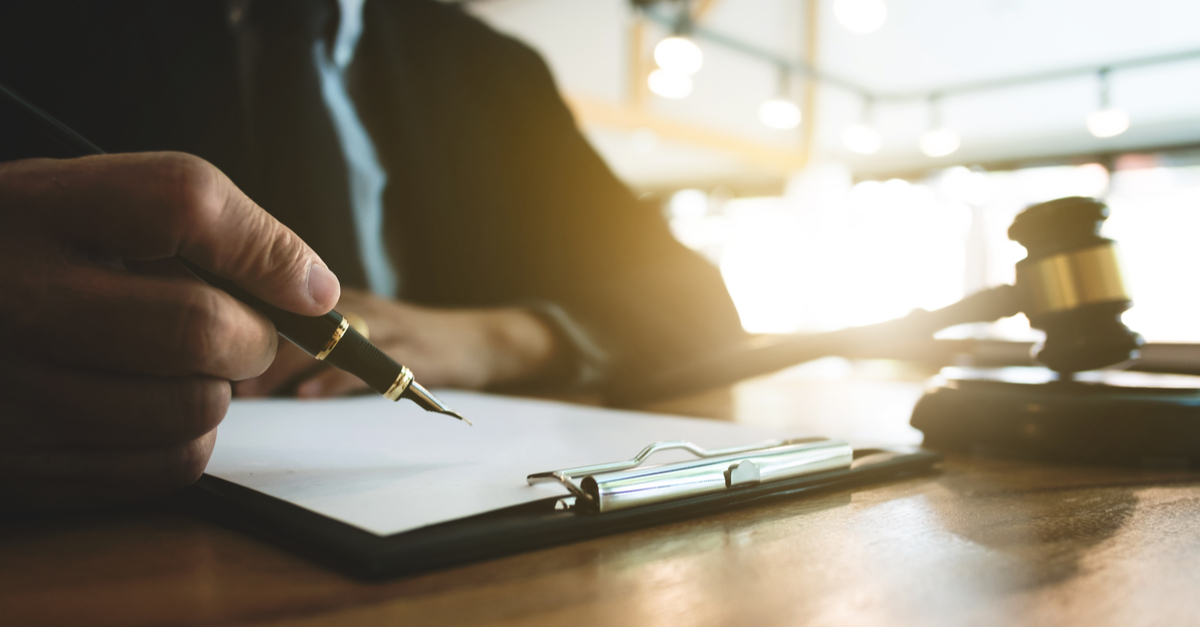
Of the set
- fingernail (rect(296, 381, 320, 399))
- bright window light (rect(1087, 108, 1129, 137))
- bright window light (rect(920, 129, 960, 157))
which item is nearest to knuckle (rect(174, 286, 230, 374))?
fingernail (rect(296, 381, 320, 399))

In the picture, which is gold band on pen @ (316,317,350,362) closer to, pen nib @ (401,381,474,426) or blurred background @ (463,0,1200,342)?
pen nib @ (401,381,474,426)

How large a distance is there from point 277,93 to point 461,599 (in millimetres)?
717

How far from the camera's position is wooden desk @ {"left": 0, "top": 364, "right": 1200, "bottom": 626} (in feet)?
0.56

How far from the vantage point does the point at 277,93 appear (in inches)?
29.6

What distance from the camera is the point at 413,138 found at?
3.10 ft

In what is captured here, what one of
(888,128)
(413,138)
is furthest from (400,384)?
(888,128)

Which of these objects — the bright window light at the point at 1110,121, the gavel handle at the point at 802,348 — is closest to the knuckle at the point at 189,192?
the gavel handle at the point at 802,348

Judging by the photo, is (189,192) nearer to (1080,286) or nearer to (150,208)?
(150,208)

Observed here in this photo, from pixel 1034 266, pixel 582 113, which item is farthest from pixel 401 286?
pixel 582 113

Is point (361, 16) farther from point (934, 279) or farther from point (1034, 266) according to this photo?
point (934, 279)

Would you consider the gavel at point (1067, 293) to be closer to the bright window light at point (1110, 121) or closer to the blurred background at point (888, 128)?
the blurred background at point (888, 128)

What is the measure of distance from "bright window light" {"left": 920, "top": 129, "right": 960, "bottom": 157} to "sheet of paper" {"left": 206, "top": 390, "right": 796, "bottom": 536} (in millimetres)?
5515

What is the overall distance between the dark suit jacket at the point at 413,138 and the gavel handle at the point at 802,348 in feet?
0.22

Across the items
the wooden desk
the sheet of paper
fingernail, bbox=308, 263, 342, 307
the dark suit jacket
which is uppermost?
the dark suit jacket
